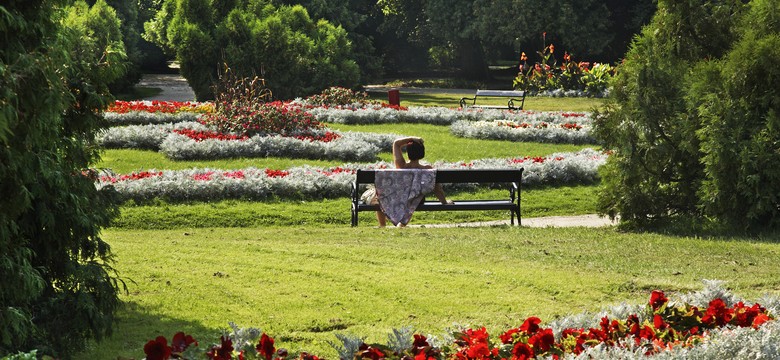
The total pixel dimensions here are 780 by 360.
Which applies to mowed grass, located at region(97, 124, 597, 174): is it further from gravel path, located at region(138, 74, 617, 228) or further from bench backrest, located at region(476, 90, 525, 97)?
bench backrest, located at region(476, 90, 525, 97)

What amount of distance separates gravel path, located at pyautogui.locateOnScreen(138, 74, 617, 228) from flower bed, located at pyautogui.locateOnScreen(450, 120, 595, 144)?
22.3 ft

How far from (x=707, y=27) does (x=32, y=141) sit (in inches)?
346

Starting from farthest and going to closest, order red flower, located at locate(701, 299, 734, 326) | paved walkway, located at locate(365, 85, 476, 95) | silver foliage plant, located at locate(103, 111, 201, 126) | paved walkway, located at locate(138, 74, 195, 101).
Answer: paved walkway, located at locate(365, 85, 476, 95)
paved walkway, located at locate(138, 74, 195, 101)
silver foliage plant, located at locate(103, 111, 201, 126)
red flower, located at locate(701, 299, 734, 326)

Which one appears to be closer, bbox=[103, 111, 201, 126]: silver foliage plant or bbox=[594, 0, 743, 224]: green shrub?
bbox=[594, 0, 743, 224]: green shrub

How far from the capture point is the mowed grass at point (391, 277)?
21.2ft

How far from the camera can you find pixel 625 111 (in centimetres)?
1154

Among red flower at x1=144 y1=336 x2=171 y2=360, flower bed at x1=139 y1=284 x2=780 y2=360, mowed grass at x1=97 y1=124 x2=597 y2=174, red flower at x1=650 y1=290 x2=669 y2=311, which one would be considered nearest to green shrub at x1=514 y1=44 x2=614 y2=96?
mowed grass at x1=97 y1=124 x2=597 y2=174

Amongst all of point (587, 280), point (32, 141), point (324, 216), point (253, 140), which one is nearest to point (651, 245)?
point (587, 280)

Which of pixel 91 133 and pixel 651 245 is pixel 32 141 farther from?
pixel 651 245

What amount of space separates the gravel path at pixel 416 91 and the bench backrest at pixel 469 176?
21.2 inches

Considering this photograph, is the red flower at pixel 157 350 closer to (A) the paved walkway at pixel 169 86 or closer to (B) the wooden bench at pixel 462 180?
(B) the wooden bench at pixel 462 180

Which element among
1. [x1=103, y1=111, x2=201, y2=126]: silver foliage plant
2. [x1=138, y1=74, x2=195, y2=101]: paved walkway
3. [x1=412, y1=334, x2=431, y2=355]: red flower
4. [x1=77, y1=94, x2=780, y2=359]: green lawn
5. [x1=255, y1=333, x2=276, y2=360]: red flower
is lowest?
[x1=138, y1=74, x2=195, y2=101]: paved walkway

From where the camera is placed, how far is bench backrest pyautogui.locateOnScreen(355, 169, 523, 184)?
11.7 metres

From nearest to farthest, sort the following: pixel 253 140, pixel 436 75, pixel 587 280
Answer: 1. pixel 587 280
2. pixel 253 140
3. pixel 436 75
